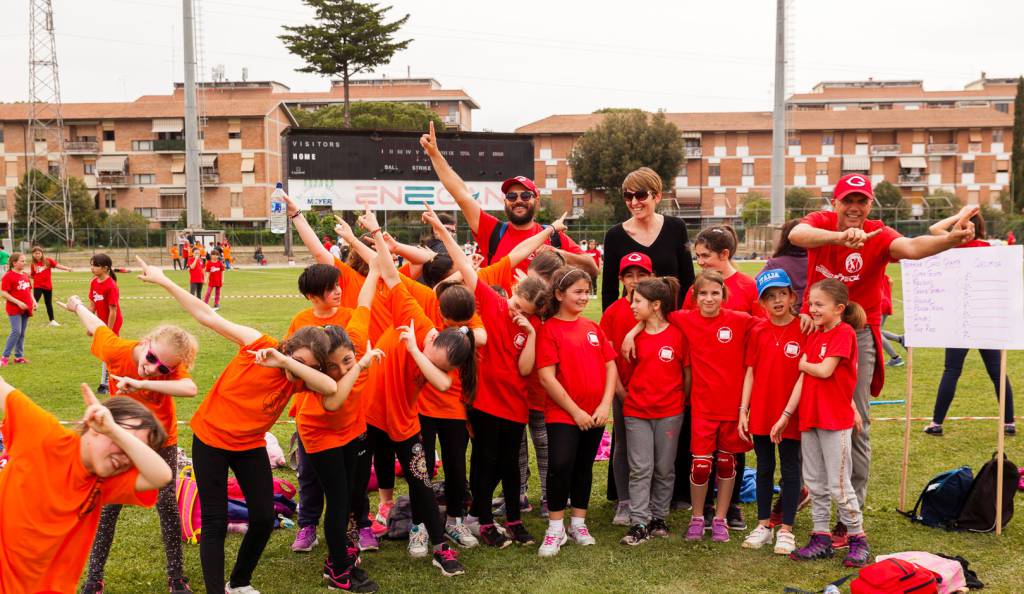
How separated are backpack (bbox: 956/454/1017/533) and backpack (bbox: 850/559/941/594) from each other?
4.48ft

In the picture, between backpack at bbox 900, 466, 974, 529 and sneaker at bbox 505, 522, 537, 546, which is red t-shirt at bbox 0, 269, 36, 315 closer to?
sneaker at bbox 505, 522, 537, 546

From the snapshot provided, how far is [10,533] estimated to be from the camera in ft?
9.80

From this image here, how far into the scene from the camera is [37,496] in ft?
9.86

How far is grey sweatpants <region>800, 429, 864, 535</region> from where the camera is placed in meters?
4.75

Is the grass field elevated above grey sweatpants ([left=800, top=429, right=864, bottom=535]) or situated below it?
below

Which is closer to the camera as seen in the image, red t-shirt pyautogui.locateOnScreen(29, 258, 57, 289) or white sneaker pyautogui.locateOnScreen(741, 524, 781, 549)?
white sneaker pyautogui.locateOnScreen(741, 524, 781, 549)

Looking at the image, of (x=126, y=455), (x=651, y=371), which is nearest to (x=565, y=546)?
(x=651, y=371)

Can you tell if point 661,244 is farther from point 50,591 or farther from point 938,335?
point 50,591

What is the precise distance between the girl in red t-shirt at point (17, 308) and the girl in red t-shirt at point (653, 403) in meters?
10.4

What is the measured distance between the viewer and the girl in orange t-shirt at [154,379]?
13.4ft

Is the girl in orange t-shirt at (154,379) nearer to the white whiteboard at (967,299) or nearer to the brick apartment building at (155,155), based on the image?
the white whiteboard at (967,299)

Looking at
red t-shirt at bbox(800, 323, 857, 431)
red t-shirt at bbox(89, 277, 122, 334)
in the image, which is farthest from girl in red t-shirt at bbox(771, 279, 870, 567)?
red t-shirt at bbox(89, 277, 122, 334)

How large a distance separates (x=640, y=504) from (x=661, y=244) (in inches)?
69.7

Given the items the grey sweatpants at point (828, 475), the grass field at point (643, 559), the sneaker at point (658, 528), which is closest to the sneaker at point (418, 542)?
the grass field at point (643, 559)
